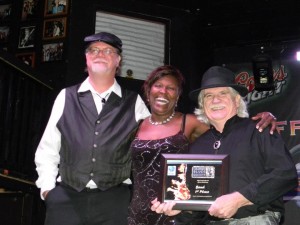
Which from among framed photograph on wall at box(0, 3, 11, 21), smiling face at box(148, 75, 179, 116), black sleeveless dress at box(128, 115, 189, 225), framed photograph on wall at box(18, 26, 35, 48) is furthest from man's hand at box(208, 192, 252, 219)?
framed photograph on wall at box(0, 3, 11, 21)

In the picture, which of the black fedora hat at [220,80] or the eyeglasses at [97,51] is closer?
the black fedora hat at [220,80]

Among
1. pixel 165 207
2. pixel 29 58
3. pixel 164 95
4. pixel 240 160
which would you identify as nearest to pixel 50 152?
pixel 164 95

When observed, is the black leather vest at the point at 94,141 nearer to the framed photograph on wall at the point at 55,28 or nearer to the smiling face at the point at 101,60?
the smiling face at the point at 101,60

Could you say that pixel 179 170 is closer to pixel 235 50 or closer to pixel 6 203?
pixel 6 203

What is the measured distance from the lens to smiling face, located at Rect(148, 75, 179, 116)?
301 cm

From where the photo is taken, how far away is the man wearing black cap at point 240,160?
6.98 feet

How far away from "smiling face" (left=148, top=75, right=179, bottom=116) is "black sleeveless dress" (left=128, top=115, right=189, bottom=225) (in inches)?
7.9

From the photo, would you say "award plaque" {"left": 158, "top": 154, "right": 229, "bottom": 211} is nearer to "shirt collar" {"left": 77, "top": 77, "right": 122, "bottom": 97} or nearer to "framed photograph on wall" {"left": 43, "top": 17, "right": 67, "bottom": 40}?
"shirt collar" {"left": 77, "top": 77, "right": 122, "bottom": 97}

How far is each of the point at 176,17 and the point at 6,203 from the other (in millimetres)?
2532

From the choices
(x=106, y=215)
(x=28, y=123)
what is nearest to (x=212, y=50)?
(x=28, y=123)

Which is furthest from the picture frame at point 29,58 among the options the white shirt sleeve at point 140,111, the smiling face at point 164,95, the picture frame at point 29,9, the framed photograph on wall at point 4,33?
the smiling face at point 164,95

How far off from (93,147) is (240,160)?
99 cm

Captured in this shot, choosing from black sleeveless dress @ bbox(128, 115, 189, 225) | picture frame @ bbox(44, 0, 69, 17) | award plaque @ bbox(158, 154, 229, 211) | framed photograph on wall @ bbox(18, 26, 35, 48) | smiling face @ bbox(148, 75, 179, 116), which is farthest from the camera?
framed photograph on wall @ bbox(18, 26, 35, 48)

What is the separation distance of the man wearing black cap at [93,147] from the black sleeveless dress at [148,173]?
0.25ft
